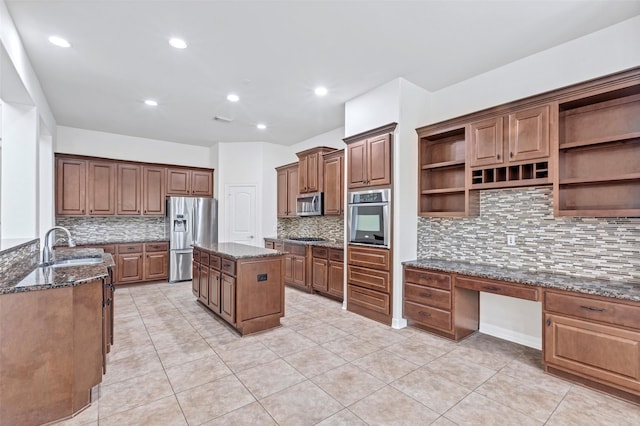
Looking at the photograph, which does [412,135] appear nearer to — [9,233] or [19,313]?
[19,313]

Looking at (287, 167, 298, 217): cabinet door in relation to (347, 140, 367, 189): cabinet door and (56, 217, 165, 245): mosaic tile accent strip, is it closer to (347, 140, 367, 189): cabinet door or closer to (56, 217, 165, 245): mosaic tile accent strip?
(347, 140, 367, 189): cabinet door

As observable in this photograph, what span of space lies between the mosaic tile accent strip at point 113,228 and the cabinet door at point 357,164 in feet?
14.1

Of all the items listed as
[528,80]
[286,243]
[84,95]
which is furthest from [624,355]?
[84,95]

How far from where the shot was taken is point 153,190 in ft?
20.3

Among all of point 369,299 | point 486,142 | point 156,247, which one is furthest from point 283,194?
point 486,142

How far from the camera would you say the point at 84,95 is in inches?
164

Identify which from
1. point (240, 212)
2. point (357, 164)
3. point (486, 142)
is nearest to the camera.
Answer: point (486, 142)

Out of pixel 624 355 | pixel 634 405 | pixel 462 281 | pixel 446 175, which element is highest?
pixel 446 175

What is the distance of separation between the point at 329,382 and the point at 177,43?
11.0 feet

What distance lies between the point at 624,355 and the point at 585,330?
0.24m

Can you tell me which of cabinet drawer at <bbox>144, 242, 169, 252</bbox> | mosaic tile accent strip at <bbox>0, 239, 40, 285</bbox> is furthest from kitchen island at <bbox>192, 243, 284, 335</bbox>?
cabinet drawer at <bbox>144, 242, 169, 252</bbox>

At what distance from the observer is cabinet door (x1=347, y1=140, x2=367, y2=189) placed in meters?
4.04

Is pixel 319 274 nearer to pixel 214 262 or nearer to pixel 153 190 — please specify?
pixel 214 262

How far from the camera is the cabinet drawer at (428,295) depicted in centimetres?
326
